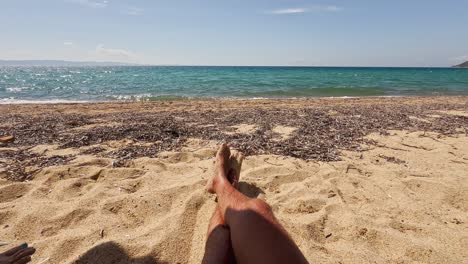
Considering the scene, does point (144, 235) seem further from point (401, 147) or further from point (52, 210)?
point (401, 147)

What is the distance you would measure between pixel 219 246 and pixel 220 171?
3.00 feet

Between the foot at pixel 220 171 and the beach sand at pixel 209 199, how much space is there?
20 cm

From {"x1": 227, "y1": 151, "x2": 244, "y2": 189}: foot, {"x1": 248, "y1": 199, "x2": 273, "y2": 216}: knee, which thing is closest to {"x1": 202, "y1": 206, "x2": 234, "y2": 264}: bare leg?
{"x1": 248, "y1": 199, "x2": 273, "y2": 216}: knee

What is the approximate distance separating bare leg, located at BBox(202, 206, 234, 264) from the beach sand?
1.10 feet

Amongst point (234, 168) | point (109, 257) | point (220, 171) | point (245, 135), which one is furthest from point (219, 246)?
point (245, 135)

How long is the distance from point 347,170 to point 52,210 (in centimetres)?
283

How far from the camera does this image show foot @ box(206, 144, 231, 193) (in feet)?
7.35

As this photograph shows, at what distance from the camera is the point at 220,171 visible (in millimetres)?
2391

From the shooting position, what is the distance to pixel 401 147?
400cm

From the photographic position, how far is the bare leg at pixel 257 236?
4.40 ft

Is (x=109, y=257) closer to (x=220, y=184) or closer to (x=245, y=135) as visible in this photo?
(x=220, y=184)

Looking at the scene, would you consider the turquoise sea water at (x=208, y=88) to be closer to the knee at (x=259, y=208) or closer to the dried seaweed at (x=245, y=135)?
the dried seaweed at (x=245, y=135)

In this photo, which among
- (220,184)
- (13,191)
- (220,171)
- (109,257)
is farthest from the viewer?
(13,191)

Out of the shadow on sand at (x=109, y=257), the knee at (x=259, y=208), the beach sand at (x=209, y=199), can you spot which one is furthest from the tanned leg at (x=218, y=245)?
the shadow on sand at (x=109, y=257)
